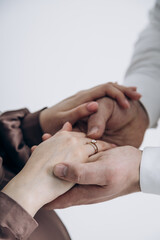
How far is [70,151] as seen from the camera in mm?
897

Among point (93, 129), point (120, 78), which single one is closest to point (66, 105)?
point (93, 129)

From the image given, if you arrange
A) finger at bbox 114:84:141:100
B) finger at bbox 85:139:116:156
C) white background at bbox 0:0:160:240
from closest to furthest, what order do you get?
finger at bbox 85:139:116:156
finger at bbox 114:84:141:100
white background at bbox 0:0:160:240

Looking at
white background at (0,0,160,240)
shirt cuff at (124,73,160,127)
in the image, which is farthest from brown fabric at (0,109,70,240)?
white background at (0,0,160,240)

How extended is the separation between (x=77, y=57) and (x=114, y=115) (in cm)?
117

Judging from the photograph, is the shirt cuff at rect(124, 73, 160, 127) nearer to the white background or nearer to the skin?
the skin

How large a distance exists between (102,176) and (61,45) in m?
1.63

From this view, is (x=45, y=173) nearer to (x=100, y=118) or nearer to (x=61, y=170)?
(x=61, y=170)

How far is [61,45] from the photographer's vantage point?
2.27 m

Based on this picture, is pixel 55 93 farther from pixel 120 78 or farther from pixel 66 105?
pixel 66 105

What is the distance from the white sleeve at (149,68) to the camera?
54.7 inches

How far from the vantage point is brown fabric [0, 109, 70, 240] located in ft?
2.29

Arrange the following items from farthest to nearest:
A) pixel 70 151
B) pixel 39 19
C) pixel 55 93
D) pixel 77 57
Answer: pixel 39 19 < pixel 77 57 < pixel 55 93 < pixel 70 151

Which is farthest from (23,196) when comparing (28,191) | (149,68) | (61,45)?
(61,45)

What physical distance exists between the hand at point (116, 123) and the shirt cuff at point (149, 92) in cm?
5
